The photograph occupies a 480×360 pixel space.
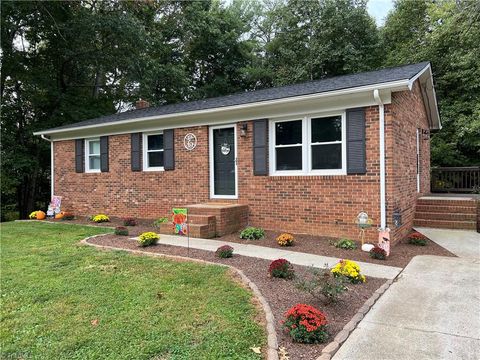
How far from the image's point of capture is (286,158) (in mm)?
7887

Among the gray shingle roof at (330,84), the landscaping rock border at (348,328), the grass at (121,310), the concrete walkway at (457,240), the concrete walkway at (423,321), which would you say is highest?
the gray shingle roof at (330,84)

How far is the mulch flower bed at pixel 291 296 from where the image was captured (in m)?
2.86

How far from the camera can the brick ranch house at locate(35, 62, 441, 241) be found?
6.71 meters

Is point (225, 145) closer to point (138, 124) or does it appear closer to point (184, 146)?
point (184, 146)

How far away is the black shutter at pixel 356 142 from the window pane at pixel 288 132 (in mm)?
1173

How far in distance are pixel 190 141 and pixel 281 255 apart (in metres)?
4.59

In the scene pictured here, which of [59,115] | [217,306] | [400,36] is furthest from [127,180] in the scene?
[400,36]

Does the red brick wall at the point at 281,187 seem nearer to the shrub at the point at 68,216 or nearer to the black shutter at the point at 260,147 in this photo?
the black shutter at the point at 260,147

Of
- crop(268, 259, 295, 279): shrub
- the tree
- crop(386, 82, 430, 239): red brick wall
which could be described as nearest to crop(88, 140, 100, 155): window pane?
crop(268, 259, 295, 279): shrub

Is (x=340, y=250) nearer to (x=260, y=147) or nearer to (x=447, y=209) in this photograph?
(x=260, y=147)

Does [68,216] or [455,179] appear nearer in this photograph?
[68,216]

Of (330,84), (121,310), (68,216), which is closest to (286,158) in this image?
(330,84)

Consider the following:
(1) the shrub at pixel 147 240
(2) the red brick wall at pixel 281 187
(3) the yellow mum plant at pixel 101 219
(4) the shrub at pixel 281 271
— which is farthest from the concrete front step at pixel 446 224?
(3) the yellow mum plant at pixel 101 219

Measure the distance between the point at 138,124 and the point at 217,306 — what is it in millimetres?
7666
